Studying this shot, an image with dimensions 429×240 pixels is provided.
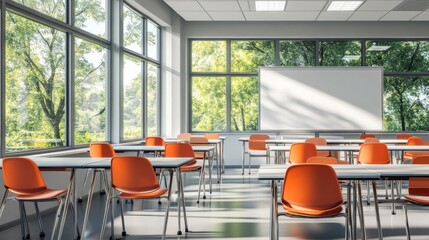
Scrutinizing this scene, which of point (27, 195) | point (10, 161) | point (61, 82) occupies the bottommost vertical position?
point (27, 195)

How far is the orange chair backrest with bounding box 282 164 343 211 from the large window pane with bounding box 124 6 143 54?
554 centimetres

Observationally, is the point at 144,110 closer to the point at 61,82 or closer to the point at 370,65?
the point at 61,82

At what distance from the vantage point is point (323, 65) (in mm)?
10484

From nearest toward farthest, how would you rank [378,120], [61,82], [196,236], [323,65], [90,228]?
1. [196,236]
2. [90,228]
3. [61,82]
4. [378,120]
5. [323,65]

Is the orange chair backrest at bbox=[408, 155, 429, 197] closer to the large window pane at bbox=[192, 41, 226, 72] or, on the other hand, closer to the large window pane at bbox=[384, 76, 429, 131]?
Result: the large window pane at bbox=[384, 76, 429, 131]

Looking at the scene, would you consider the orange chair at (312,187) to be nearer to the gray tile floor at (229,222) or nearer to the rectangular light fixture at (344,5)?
the gray tile floor at (229,222)

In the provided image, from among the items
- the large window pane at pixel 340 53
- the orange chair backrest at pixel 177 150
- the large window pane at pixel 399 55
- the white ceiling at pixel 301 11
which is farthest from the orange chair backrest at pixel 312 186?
the large window pane at pixel 399 55

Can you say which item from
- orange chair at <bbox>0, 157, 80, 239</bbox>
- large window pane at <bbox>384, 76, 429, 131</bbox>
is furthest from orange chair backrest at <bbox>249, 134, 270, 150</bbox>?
orange chair at <bbox>0, 157, 80, 239</bbox>

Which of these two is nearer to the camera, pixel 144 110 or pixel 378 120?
pixel 144 110

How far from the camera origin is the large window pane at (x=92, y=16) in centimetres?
637

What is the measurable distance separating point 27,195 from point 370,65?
8.57m

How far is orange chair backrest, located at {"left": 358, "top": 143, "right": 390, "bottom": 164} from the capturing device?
18.2 feet

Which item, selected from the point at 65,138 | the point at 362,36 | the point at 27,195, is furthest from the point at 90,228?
the point at 362,36

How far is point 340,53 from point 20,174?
839cm
